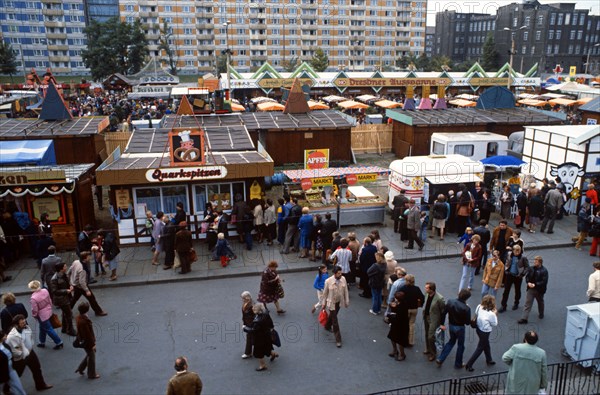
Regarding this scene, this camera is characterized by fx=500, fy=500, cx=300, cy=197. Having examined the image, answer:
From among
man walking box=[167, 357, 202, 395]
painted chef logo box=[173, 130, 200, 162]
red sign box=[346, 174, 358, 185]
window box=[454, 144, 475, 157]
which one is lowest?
man walking box=[167, 357, 202, 395]

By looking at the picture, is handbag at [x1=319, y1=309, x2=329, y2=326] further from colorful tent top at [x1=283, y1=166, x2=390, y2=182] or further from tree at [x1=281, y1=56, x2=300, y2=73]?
tree at [x1=281, y1=56, x2=300, y2=73]

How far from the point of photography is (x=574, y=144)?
17188 millimetres

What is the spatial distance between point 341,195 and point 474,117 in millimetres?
13310

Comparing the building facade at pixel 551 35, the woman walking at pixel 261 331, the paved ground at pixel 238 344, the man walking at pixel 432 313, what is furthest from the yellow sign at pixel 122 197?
the building facade at pixel 551 35

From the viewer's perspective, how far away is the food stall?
1633cm

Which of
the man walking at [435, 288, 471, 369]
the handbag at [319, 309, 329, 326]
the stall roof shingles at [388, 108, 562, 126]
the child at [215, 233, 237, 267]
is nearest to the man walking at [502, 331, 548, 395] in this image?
the man walking at [435, 288, 471, 369]

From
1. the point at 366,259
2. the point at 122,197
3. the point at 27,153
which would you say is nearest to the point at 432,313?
the point at 366,259

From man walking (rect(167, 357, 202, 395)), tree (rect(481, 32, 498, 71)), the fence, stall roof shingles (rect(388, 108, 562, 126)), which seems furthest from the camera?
tree (rect(481, 32, 498, 71))

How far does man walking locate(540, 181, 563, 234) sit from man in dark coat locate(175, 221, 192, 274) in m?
11.1

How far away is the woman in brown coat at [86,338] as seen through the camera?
8.34 meters

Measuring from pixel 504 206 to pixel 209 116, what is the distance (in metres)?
15.2

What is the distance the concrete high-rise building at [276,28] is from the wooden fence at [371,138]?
2637 inches

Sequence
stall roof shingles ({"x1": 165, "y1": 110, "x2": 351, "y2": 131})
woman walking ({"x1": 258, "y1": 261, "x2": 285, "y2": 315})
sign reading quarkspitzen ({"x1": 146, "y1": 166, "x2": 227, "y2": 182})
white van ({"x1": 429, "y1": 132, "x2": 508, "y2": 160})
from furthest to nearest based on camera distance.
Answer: stall roof shingles ({"x1": 165, "y1": 110, "x2": 351, "y2": 131}), white van ({"x1": 429, "y1": 132, "x2": 508, "y2": 160}), sign reading quarkspitzen ({"x1": 146, "y1": 166, "x2": 227, "y2": 182}), woman walking ({"x1": 258, "y1": 261, "x2": 285, "y2": 315})

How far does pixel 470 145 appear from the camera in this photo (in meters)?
Result: 23.0
